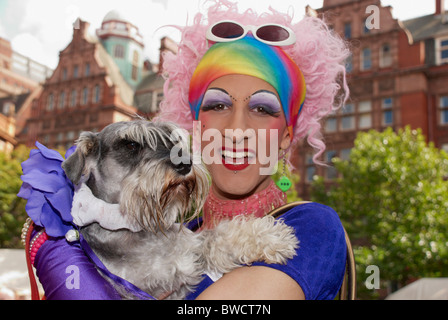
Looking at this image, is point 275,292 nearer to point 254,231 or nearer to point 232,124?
point 254,231

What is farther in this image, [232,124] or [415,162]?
[415,162]

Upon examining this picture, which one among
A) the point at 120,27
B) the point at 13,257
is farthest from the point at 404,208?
the point at 120,27

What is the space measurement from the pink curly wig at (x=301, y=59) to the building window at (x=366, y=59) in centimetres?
3178

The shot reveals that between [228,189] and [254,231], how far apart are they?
0.49m

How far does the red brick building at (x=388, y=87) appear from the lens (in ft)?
103

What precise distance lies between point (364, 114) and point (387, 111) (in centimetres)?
155

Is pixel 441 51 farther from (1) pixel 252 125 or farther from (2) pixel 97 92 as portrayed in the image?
(1) pixel 252 125

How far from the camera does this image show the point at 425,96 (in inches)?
1246

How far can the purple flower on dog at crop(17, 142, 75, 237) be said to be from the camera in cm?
249

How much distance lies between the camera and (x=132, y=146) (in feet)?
9.14

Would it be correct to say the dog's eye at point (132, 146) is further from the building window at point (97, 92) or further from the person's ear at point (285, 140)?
the building window at point (97, 92)

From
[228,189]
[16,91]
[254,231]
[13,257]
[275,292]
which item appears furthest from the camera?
[16,91]

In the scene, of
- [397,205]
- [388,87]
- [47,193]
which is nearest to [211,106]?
[47,193]

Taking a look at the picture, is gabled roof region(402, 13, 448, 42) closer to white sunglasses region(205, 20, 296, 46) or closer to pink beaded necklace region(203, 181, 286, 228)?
white sunglasses region(205, 20, 296, 46)
